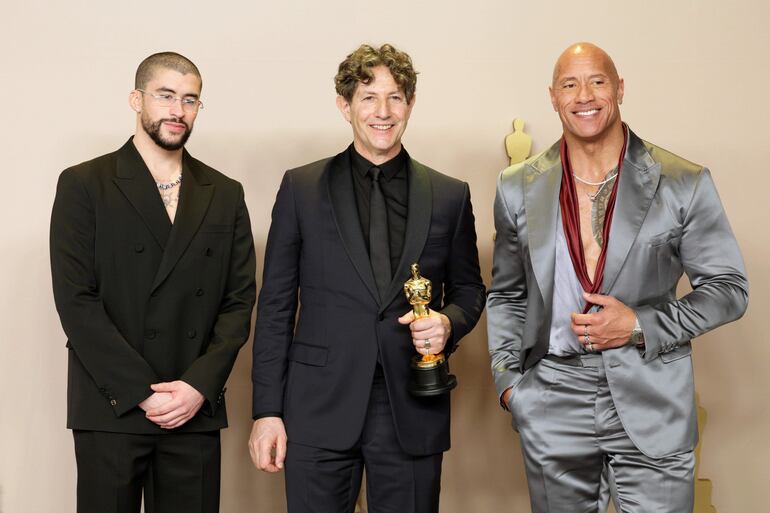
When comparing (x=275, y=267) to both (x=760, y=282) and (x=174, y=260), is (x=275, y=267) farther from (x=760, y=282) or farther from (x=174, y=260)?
(x=760, y=282)

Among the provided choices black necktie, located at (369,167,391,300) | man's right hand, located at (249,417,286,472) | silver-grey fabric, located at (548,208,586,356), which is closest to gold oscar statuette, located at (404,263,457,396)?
black necktie, located at (369,167,391,300)

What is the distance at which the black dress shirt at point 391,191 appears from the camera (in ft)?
10.8

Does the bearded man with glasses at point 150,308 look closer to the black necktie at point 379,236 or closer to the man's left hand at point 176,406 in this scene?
the man's left hand at point 176,406

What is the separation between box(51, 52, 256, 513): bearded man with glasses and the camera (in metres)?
3.22

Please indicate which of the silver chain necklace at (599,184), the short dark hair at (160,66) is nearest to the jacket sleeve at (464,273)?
the silver chain necklace at (599,184)

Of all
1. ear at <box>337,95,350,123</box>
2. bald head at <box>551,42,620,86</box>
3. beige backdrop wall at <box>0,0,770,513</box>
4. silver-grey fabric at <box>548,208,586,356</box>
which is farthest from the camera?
beige backdrop wall at <box>0,0,770,513</box>

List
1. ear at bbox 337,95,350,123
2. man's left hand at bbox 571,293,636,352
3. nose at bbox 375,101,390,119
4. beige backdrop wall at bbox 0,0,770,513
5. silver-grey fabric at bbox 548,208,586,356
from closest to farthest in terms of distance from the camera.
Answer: man's left hand at bbox 571,293,636,352, silver-grey fabric at bbox 548,208,586,356, nose at bbox 375,101,390,119, ear at bbox 337,95,350,123, beige backdrop wall at bbox 0,0,770,513

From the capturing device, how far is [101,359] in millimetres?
3203

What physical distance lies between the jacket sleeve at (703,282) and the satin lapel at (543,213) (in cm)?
30

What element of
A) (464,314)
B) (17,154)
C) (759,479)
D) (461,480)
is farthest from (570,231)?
(17,154)

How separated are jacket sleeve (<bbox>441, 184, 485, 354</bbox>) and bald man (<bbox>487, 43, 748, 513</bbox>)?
26cm

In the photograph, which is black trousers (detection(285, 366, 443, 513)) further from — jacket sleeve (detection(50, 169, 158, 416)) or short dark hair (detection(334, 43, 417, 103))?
short dark hair (detection(334, 43, 417, 103))

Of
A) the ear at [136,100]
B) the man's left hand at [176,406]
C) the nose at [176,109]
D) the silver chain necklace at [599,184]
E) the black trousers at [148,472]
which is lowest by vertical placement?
the black trousers at [148,472]

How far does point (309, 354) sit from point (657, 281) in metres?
1.12
